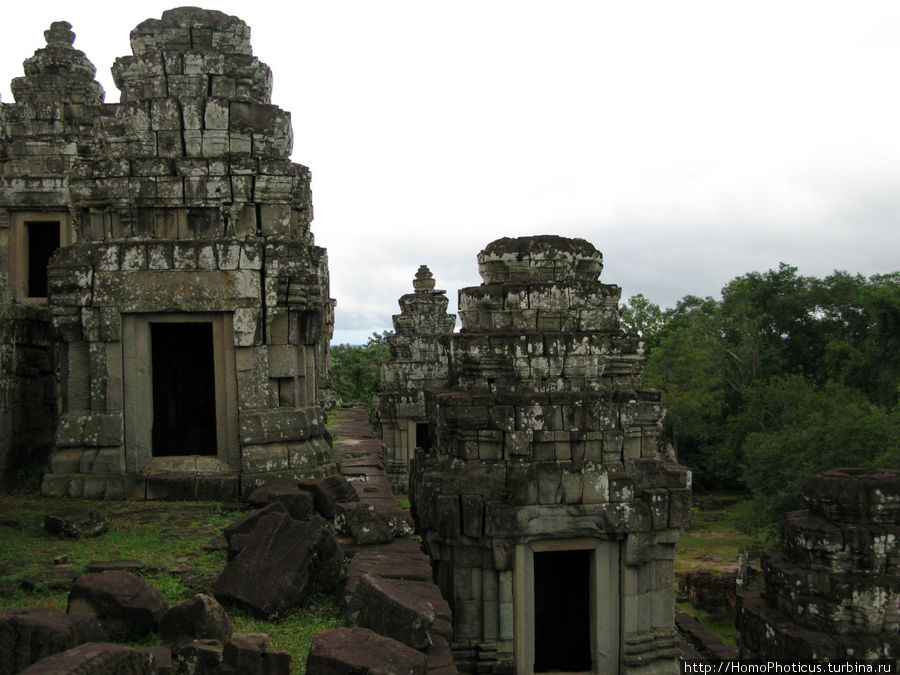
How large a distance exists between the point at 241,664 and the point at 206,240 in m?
5.30

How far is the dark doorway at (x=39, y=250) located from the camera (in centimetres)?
1295

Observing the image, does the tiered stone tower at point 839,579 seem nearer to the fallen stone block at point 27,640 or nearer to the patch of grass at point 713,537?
the patch of grass at point 713,537

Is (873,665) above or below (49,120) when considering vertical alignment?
below

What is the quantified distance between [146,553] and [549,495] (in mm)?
3690

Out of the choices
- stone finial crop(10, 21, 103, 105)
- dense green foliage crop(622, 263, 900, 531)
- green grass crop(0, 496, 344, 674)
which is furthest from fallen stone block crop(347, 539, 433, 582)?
dense green foliage crop(622, 263, 900, 531)

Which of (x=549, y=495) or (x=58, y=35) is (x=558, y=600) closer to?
(x=549, y=495)

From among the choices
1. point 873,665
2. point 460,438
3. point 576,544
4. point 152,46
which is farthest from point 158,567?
point 873,665

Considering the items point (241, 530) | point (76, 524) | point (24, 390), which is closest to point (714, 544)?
point (24, 390)

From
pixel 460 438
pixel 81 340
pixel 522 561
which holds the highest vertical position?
pixel 81 340

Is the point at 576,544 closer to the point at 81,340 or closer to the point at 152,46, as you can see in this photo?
the point at 81,340

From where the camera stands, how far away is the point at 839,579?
34.7 feet

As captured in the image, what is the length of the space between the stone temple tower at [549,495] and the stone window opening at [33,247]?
807 centimetres

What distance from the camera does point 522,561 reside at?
7598 millimetres

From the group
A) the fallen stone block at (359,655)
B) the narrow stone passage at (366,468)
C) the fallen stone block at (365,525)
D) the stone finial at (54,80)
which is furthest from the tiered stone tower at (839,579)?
the stone finial at (54,80)
